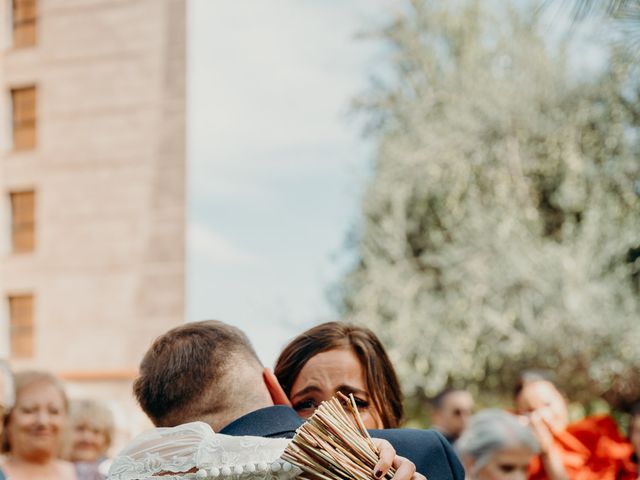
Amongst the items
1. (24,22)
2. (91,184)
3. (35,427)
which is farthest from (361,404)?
(24,22)

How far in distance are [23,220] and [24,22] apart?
4.87 m

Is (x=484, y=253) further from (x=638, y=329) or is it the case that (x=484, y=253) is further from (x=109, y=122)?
(x=109, y=122)

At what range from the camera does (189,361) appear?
205cm

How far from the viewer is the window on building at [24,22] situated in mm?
25156

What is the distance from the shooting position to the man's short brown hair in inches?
80.6

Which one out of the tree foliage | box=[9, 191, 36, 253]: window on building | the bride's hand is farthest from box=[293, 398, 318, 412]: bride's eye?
box=[9, 191, 36, 253]: window on building

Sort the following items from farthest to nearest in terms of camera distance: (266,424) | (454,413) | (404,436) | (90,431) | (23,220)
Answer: (23,220) < (454,413) < (90,431) < (404,436) < (266,424)

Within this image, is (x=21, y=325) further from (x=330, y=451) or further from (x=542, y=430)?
(x=330, y=451)

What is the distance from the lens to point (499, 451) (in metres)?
4.62

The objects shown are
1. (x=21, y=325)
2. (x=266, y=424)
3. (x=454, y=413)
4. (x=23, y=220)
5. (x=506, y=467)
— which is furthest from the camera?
(x=23, y=220)

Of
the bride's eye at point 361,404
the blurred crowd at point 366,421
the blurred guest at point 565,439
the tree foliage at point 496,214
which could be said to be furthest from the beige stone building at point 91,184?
the bride's eye at point 361,404

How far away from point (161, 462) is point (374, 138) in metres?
17.7

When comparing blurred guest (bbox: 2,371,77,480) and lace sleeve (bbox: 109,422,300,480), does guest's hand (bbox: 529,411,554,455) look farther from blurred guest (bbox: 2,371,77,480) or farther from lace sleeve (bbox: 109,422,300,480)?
lace sleeve (bbox: 109,422,300,480)

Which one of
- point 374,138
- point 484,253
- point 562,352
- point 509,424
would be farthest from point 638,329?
point 509,424
